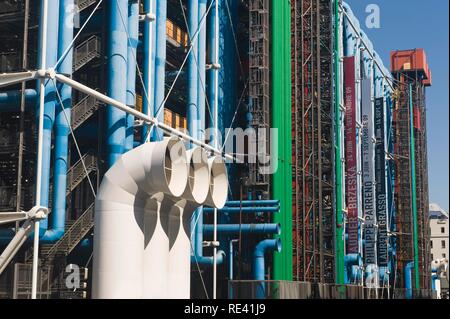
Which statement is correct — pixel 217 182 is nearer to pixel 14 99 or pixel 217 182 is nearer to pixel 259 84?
pixel 14 99

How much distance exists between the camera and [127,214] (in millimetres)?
22547

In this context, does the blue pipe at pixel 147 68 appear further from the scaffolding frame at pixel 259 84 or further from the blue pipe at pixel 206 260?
the scaffolding frame at pixel 259 84

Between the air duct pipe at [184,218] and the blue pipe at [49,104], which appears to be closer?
the air duct pipe at [184,218]

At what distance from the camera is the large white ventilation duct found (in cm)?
2219

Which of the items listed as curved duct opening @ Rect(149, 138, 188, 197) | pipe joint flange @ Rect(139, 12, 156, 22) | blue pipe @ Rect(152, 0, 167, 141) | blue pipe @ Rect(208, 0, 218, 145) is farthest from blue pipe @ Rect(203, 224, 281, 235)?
curved duct opening @ Rect(149, 138, 188, 197)

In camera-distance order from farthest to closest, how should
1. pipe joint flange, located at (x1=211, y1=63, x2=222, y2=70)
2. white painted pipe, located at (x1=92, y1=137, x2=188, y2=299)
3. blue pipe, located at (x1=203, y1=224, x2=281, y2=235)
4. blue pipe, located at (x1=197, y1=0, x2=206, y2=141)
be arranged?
pipe joint flange, located at (x1=211, y1=63, x2=222, y2=70)
blue pipe, located at (x1=203, y1=224, x2=281, y2=235)
blue pipe, located at (x1=197, y1=0, x2=206, y2=141)
white painted pipe, located at (x1=92, y1=137, x2=188, y2=299)

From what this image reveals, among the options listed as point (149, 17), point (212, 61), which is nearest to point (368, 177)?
point (212, 61)

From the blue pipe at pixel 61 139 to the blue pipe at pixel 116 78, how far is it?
1925 mm

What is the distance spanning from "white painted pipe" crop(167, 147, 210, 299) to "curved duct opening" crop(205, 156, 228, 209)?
0.95 m

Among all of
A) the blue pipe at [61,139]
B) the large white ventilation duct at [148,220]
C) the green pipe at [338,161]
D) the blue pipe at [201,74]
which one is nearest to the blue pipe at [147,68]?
the blue pipe at [61,139]

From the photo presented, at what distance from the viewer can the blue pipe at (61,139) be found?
27422mm

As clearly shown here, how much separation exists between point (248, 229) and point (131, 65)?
38.1ft

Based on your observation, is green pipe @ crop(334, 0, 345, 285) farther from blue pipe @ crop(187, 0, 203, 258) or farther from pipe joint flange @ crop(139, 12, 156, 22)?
pipe joint flange @ crop(139, 12, 156, 22)

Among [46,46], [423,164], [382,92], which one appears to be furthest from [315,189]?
[423,164]
